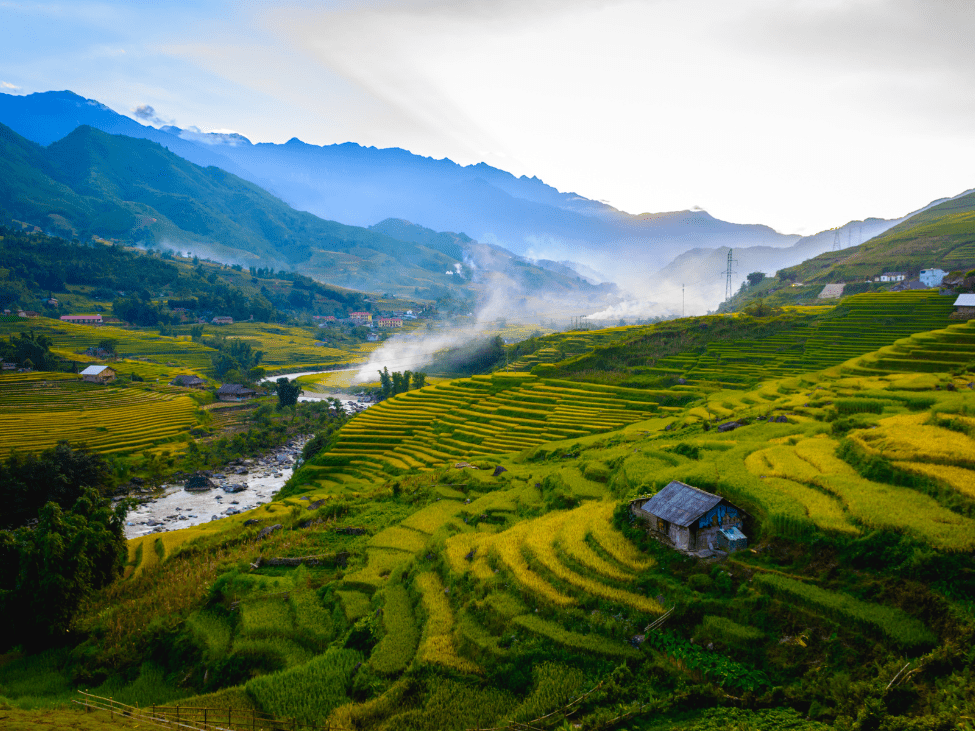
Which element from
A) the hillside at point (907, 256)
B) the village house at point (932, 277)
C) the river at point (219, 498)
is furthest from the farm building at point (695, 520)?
the hillside at point (907, 256)

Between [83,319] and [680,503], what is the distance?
100148 mm

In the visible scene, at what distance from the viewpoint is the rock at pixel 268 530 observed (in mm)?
20894

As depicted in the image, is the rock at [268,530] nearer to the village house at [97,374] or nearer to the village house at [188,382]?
the village house at [97,374]

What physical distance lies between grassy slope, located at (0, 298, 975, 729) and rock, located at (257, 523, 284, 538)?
63cm

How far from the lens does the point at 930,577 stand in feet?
29.0

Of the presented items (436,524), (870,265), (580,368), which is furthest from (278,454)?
(870,265)

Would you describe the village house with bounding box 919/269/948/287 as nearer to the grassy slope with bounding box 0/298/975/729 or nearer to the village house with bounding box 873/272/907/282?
the village house with bounding box 873/272/907/282

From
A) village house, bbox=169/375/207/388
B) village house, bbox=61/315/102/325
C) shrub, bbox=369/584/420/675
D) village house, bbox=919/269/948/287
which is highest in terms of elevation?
village house, bbox=61/315/102/325

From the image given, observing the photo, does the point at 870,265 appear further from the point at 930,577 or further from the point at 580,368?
the point at 930,577

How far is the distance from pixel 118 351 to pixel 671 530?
3222 inches

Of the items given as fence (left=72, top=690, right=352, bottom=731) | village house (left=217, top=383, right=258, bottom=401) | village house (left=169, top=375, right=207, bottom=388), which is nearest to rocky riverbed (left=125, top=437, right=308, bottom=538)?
village house (left=217, top=383, right=258, bottom=401)

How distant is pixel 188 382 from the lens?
62.8 m

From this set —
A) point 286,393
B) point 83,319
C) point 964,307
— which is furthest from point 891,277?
point 83,319

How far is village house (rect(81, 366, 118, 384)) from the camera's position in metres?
53.4
